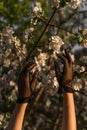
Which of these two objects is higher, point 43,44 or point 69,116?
point 43,44

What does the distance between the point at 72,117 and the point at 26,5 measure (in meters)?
9.06

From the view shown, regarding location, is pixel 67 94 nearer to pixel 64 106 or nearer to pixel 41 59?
pixel 64 106

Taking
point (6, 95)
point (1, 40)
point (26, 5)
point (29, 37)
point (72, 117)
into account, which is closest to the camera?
point (72, 117)

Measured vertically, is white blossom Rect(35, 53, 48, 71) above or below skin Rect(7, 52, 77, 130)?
above

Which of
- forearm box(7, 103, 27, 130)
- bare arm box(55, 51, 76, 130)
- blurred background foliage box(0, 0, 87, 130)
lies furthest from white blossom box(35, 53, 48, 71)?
forearm box(7, 103, 27, 130)

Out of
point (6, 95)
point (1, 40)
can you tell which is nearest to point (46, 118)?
point (6, 95)

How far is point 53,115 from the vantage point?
10.6 m

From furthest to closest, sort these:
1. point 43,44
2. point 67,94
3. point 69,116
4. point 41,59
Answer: point 43,44
point 41,59
point 67,94
point 69,116

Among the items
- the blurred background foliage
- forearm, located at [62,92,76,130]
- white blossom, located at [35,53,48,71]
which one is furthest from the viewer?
the blurred background foliage

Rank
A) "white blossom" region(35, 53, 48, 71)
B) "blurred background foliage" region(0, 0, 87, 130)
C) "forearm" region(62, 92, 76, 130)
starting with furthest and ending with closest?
"blurred background foliage" region(0, 0, 87, 130)
"white blossom" region(35, 53, 48, 71)
"forearm" region(62, 92, 76, 130)

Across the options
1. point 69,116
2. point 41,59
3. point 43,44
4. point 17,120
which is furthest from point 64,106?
point 43,44

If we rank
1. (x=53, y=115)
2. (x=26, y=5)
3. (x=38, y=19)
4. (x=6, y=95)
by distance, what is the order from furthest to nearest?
(x=26, y=5) → (x=53, y=115) → (x=6, y=95) → (x=38, y=19)

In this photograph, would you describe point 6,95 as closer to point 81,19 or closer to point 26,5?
point 81,19

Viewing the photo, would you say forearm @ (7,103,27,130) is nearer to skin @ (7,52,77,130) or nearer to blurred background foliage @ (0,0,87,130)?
skin @ (7,52,77,130)
